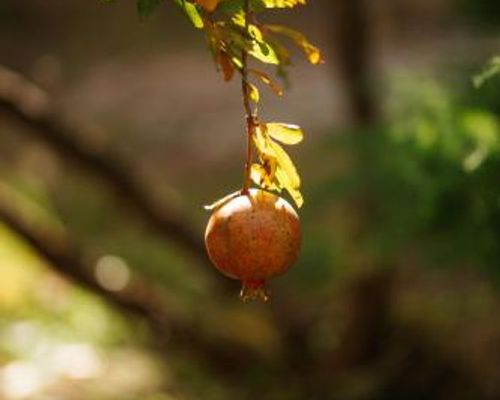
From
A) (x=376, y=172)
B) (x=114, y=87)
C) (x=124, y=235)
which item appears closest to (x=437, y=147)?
(x=376, y=172)

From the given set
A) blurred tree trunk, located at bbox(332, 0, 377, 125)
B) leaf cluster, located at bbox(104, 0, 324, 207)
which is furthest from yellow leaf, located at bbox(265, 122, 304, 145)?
blurred tree trunk, located at bbox(332, 0, 377, 125)

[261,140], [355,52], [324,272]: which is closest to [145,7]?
[261,140]

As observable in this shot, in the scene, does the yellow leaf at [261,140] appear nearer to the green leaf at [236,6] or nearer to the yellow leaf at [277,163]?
the yellow leaf at [277,163]

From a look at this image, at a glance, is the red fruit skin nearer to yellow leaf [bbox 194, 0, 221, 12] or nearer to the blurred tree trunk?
yellow leaf [bbox 194, 0, 221, 12]

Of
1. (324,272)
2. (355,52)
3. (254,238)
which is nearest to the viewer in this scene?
(254,238)

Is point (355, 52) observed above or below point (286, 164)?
above

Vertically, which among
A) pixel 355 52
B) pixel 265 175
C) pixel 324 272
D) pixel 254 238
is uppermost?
pixel 355 52

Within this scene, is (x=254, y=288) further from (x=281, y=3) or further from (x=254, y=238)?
(x=281, y=3)
